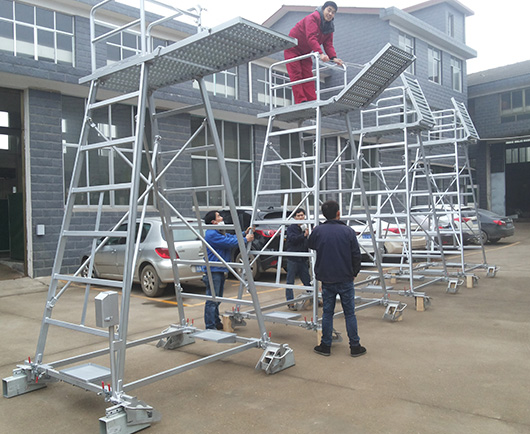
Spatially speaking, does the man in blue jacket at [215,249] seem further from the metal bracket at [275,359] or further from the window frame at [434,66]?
the window frame at [434,66]

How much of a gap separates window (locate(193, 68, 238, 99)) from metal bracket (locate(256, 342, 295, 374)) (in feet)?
44.0

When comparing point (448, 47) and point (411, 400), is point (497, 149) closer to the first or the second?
point (448, 47)

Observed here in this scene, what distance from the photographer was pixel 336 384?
4750 millimetres

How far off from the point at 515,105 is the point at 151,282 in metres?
28.1

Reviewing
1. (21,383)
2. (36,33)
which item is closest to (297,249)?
(21,383)

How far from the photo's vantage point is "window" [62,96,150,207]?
13133mm

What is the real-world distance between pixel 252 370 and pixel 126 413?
1.75 meters

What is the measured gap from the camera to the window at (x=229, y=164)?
1614cm

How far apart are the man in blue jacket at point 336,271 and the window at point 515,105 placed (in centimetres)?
2887

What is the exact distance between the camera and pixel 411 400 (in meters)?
4.29

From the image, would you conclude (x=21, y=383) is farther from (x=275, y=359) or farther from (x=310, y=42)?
(x=310, y=42)

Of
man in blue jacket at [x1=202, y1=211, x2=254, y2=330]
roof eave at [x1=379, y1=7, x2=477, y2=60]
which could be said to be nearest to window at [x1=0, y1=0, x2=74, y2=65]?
man in blue jacket at [x1=202, y1=211, x2=254, y2=330]

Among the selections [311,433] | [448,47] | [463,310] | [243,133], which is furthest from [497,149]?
[311,433]

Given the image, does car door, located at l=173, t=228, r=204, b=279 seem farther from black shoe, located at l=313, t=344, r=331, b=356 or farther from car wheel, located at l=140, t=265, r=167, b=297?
black shoe, located at l=313, t=344, r=331, b=356
